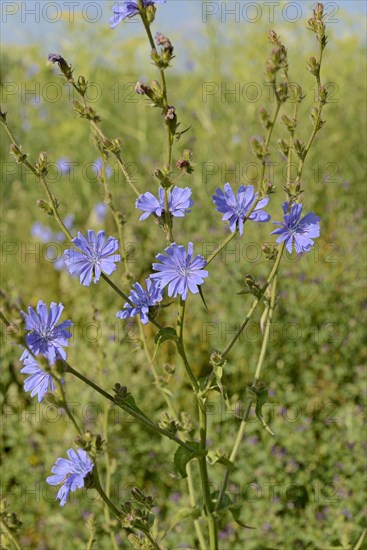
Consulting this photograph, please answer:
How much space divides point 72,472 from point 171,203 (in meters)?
0.62

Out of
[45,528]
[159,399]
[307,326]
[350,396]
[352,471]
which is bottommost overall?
[45,528]

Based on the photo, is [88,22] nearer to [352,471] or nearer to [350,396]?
[350,396]

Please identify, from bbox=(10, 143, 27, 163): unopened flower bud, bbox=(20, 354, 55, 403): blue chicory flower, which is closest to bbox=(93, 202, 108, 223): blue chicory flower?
bbox=(10, 143, 27, 163): unopened flower bud

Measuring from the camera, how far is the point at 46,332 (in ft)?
4.45

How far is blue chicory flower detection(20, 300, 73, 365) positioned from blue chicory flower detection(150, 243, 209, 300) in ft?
0.71

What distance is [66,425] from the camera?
342cm

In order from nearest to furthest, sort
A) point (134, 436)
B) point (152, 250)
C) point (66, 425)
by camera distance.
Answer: point (134, 436) < point (66, 425) < point (152, 250)

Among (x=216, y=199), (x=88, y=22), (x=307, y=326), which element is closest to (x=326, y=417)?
(x=307, y=326)

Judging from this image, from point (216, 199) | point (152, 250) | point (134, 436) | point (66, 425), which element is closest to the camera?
point (216, 199)

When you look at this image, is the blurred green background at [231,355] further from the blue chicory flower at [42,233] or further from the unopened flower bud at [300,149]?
the unopened flower bud at [300,149]

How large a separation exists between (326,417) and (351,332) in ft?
1.91

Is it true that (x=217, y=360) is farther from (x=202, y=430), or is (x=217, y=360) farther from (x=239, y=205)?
(x=239, y=205)

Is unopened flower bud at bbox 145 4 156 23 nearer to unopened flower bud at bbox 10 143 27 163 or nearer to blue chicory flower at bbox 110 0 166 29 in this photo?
blue chicory flower at bbox 110 0 166 29

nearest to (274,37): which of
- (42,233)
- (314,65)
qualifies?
(314,65)
